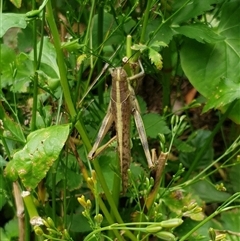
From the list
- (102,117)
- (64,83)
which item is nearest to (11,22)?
(64,83)

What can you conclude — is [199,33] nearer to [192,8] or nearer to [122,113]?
[192,8]

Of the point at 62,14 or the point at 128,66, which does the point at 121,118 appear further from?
the point at 62,14

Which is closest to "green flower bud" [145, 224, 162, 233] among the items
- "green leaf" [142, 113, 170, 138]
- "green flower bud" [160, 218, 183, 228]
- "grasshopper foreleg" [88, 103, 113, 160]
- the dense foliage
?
"green flower bud" [160, 218, 183, 228]

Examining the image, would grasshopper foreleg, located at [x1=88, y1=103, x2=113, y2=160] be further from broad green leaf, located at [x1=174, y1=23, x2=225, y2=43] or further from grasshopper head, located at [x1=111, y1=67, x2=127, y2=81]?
broad green leaf, located at [x1=174, y1=23, x2=225, y2=43]

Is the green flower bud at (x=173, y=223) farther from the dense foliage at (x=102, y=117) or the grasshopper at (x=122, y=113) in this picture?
the grasshopper at (x=122, y=113)

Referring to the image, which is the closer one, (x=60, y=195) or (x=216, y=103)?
(x=216, y=103)

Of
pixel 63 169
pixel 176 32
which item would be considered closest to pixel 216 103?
pixel 176 32

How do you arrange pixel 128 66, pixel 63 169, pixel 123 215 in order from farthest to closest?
→ pixel 123 215 → pixel 63 169 → pixel 128 66
